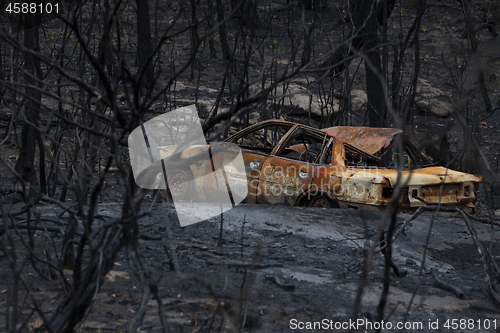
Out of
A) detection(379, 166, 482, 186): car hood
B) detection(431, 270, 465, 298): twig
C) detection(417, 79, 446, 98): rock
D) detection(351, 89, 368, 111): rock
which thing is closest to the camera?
detection(431, 270, 465, 298): twig

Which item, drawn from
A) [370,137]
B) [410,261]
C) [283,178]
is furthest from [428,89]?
[410,261]

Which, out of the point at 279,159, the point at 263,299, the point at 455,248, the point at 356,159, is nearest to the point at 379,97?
the point at 356,159

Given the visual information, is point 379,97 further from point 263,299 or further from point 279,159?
point 263,299

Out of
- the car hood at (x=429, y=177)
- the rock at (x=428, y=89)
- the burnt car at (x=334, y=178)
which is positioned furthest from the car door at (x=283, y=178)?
the rock at (x=428, y=89)

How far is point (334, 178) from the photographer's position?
21.2ft

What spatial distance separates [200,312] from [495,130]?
1341cm

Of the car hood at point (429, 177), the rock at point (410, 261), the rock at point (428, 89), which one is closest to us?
the rock at point (410, 261)

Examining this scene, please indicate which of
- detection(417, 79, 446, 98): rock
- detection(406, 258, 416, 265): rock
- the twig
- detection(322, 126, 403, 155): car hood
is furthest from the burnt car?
detection(417, 79, 446, 98): rock

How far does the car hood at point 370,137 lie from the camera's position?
691 centimetres

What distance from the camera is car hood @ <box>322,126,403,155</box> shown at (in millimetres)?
6906

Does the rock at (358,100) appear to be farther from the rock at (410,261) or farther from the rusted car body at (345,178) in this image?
the rock at (410,261)

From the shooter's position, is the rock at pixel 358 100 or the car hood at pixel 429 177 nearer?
the car hood at pixel 429 177

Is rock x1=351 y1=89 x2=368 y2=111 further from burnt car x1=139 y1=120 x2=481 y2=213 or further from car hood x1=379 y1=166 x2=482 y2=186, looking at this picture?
car hood x1=379 y1=166 x2=482 y2=186

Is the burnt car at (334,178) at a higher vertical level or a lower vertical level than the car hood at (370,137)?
lower
